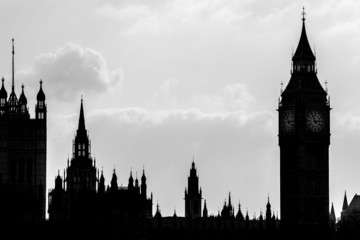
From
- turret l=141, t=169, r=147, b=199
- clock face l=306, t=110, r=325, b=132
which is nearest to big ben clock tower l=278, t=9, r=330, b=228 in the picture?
clock face l=306, t=110, r=325, b=132

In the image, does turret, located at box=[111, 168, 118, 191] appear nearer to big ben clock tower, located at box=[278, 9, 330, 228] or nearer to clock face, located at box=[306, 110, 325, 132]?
big ben clock tower, located at box=[278, 9, 330, 228]

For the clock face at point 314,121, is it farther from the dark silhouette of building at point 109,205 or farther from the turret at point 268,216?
the dark silhouette of building at point 109,205

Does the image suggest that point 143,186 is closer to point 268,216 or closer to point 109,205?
point 109,205

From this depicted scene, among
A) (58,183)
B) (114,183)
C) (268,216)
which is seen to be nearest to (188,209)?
(268,216)

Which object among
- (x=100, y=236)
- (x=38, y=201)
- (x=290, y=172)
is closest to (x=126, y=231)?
(x=100, y=236)

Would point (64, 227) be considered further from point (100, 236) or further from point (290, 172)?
point (290, 172)

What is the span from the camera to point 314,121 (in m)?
198

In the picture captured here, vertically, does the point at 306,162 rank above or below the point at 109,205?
above

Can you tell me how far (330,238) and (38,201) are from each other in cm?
3560

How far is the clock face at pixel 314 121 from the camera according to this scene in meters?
198

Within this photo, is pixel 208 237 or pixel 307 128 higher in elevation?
pixel 307 128

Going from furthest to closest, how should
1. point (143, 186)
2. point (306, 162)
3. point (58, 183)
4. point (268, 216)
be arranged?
point (306, 162) < point (58, 183) < point (268, 216) < point (143, 186)

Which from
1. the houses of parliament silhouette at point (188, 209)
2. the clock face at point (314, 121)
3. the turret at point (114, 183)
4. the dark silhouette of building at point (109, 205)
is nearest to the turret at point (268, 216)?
the houses of parliament silhouette at point (188, 209)

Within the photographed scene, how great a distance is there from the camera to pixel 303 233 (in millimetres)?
196000
